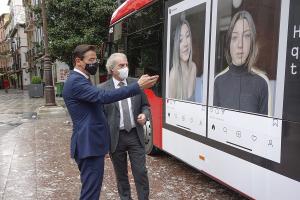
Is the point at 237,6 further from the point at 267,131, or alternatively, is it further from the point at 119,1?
the point at 119,1

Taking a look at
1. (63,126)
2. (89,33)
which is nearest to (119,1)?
(89,33)

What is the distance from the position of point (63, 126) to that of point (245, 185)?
8301mm

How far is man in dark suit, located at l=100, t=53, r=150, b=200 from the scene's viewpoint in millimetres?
4003

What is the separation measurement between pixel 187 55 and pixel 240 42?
132 cm

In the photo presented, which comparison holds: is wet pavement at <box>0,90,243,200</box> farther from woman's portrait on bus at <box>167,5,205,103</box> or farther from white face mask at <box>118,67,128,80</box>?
white face mask at <box>118,67,128,80</box>

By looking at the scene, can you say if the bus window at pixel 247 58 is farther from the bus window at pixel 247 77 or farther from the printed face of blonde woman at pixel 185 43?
the printed face of blonde woman at pixel 185 43

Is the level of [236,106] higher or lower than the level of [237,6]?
lower

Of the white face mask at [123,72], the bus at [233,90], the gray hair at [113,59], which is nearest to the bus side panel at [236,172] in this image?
the bus at [233,90]

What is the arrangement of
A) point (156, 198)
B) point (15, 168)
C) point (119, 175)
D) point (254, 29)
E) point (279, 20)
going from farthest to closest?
point (15, 168), point (156, 198), point (119, 175), point (254, 29), point (279, 20)

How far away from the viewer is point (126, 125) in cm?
402

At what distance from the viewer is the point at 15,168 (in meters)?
6.58

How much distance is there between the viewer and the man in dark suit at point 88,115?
10.9 ft

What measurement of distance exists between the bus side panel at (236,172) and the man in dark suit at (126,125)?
2.85 feet

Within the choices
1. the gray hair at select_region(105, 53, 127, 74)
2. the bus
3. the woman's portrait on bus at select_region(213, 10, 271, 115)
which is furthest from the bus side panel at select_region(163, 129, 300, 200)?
the gray hair at select_region(105, 53, 127, 74)
